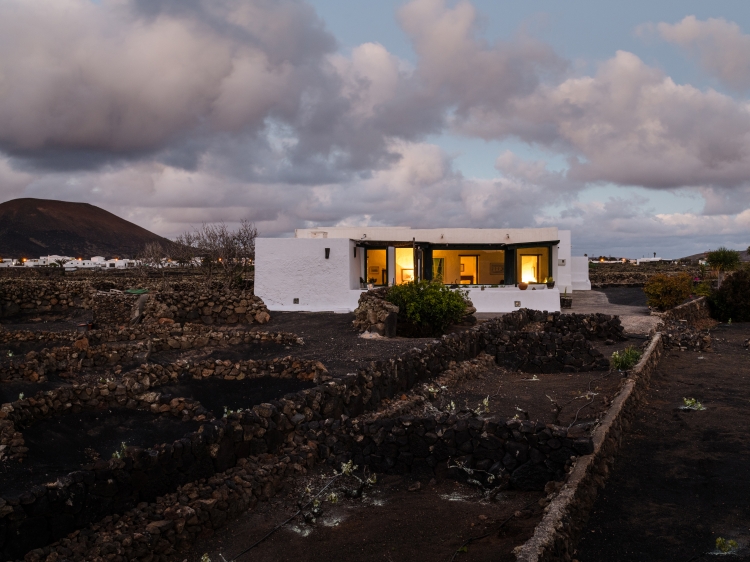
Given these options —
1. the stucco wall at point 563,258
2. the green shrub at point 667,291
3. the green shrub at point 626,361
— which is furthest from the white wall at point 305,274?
the stucco wall at point 563,258

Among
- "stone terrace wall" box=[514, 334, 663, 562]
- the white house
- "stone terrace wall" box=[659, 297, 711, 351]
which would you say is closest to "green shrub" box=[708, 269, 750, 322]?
"stone terrace wall" box=[659, 297, 711, 351]

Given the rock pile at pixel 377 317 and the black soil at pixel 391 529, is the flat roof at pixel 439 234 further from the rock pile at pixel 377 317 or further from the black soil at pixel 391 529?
the black soil at pixel 391 529

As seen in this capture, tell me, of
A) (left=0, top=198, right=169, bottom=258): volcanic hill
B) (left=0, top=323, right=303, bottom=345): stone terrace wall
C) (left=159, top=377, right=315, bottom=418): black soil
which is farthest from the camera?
(left=0, top=198, right=169, bottom=258): volcanic hill

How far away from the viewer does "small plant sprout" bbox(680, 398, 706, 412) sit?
31.2ft

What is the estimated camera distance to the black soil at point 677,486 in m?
5.00

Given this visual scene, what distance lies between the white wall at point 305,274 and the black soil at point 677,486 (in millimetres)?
13962

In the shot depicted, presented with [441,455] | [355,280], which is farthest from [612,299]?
[441,455]

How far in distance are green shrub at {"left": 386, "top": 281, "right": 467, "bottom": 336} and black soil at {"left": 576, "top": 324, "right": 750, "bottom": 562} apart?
256 inches

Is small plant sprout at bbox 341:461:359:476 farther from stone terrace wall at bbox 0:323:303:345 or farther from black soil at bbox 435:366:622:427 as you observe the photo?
stone terrace wall at bbox 0:323:303:345

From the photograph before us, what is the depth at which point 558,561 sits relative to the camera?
4.48 metres

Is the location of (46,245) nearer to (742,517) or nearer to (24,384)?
(24,384)

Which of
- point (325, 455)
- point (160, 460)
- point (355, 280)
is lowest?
point (325, 455)

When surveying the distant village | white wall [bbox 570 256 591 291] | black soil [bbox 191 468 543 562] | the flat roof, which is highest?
the flat roof

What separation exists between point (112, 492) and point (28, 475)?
53.4 inches
